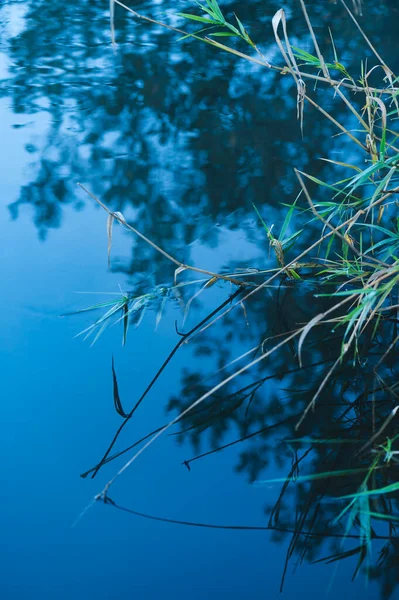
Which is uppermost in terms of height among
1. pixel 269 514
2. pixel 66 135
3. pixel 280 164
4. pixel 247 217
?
pixel 66 135

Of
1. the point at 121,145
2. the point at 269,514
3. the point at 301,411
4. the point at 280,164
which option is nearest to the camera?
the point at 269,514

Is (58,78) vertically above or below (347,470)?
above

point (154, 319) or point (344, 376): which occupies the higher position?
point (154, 319)

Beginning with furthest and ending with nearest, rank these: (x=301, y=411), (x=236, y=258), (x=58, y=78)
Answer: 1. (x=58, y=78)
2. (x=236, y=258)
3. (x=301, y=411)

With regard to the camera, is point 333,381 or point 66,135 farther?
point 66,135

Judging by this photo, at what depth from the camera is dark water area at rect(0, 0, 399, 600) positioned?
1.15 metres

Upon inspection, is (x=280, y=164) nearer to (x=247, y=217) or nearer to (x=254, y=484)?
(x=247, y=217)

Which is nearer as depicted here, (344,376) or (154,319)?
(344,376)

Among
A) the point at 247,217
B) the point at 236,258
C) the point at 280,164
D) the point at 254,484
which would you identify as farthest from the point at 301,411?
the point at 280,164

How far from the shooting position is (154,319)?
1.68 meters

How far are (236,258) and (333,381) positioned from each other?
1.93ft

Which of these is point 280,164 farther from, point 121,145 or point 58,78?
point 58,78

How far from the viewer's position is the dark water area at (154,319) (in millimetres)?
1153

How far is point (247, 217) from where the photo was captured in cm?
211
